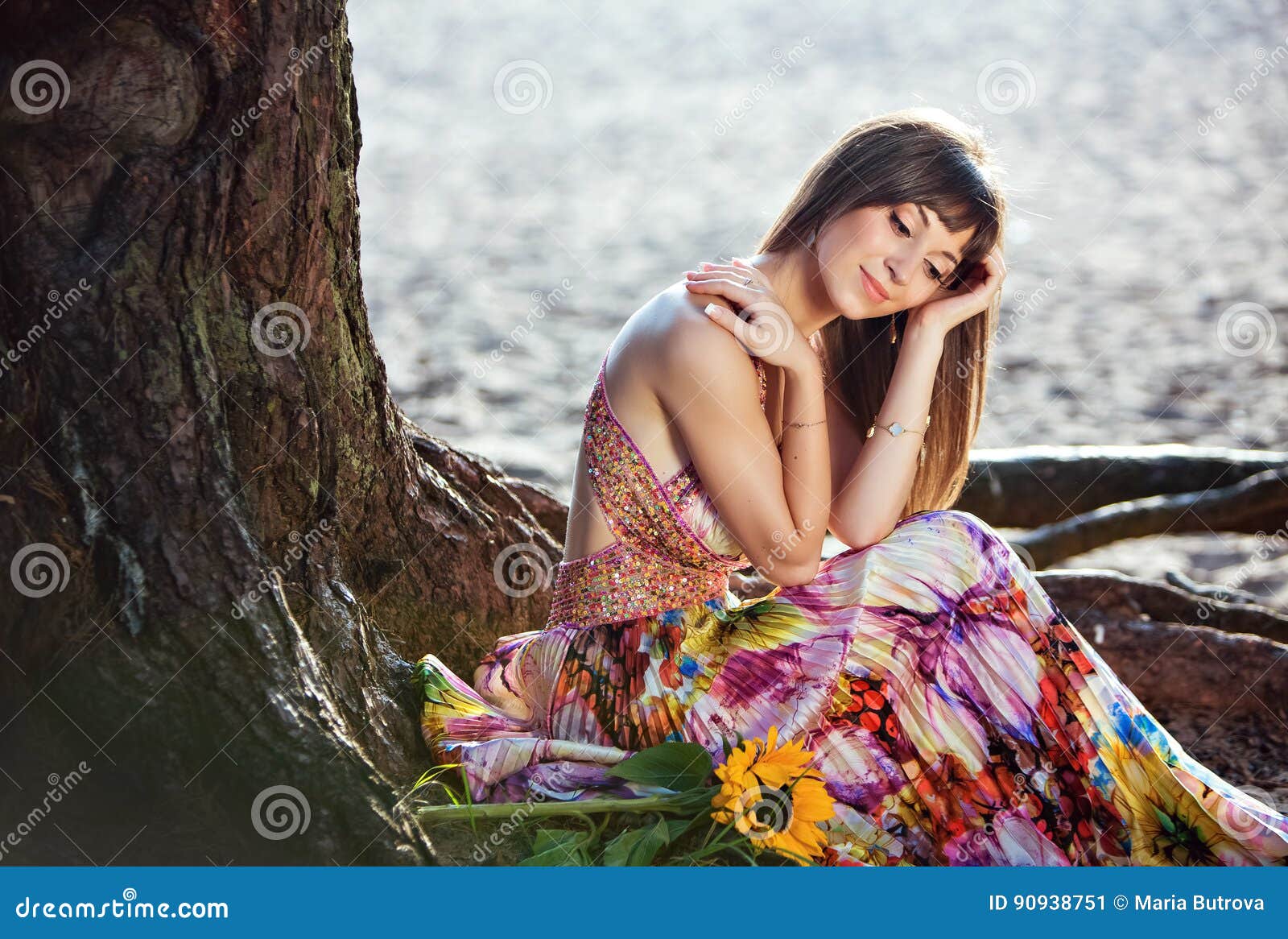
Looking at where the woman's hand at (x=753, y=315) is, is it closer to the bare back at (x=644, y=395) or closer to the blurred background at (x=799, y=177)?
the bare back at (x=644, y=395)

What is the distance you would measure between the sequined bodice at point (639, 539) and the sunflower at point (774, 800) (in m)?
0.45

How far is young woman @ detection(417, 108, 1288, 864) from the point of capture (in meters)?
2.52

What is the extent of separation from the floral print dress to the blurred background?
2.38 metres

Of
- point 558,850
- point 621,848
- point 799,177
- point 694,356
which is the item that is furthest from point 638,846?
point 799,177

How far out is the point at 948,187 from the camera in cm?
277

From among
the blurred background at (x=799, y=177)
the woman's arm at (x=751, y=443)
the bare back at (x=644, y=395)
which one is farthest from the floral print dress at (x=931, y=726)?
the blurred background at (x=799, y=177)

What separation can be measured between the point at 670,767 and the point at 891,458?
2.63 feet

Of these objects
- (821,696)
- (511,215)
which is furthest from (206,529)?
(511,215)

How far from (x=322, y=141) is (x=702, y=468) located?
0.98m

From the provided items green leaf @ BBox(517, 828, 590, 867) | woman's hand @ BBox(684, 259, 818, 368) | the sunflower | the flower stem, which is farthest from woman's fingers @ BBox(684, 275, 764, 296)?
green leaf @ BBox(517, 828, 590, 867)

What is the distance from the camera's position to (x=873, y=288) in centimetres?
279

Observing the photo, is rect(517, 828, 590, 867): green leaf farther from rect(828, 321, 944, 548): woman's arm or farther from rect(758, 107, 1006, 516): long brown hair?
rect(758, 107, 1006, 516): long brown hair

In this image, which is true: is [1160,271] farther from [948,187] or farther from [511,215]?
[948,187]

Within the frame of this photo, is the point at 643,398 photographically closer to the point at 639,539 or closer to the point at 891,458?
the point at 639,539
